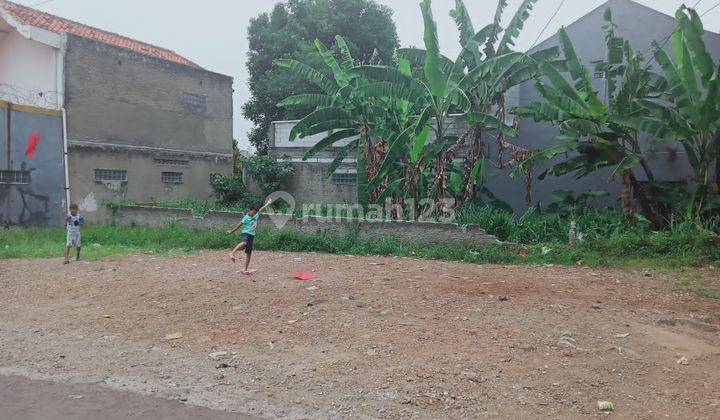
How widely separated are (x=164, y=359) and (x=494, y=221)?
679 cm

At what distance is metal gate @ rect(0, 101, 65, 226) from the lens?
12.0 metres

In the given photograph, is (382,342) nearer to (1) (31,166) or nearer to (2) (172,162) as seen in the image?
(1) (31,166)

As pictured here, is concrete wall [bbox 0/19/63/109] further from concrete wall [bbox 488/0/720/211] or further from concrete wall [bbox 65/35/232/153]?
concrete wall [bbox 488/0/720/211]

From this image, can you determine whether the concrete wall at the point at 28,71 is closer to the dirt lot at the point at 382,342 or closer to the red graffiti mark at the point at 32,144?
the red graffiti mark at the point at 32,144

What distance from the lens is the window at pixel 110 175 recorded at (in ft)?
44.8

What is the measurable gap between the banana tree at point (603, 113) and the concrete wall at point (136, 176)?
10.3 m

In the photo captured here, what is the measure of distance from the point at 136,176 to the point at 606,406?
14.1 m

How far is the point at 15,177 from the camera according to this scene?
12.2 metres

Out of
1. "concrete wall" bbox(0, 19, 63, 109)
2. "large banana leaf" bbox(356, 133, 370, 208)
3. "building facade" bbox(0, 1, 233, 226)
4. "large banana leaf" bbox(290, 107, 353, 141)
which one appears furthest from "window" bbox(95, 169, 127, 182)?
"large banana leaf" bbox(356, 133, 370, 208)

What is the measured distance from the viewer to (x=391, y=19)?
814 inches

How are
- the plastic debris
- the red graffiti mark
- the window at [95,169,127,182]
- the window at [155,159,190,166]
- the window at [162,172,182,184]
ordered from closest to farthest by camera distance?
the plastic debris
the red graffiti mark
the window at [95,169,127,182]
the window at [155,159,190,166]
the window at [162,172,182,184]

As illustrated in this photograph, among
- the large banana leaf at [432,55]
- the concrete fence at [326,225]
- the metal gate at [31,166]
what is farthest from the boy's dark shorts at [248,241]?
the metal gate at [31,166]

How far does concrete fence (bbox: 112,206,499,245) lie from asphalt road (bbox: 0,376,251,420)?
658 centimetres

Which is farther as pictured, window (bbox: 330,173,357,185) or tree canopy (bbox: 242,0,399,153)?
tree canopy (bbox: 242,0,399,153)
